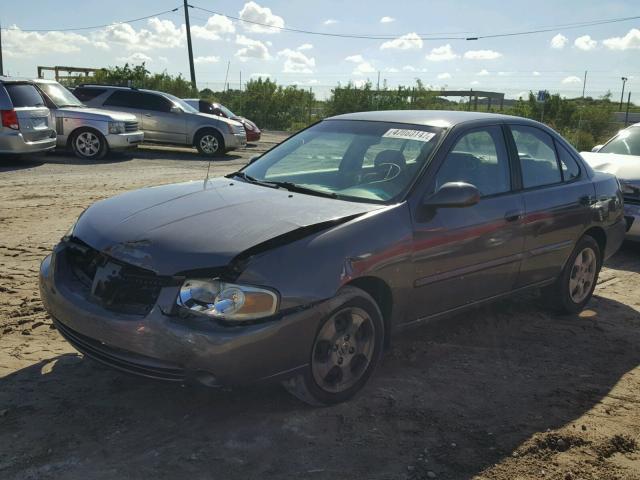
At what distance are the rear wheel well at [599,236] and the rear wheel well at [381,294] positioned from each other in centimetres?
257

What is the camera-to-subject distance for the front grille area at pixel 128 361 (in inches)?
129

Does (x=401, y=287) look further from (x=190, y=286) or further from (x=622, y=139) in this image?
(x=622, y=139)

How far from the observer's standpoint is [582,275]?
19.1ft

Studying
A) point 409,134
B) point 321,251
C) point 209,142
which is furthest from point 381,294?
point 209,142

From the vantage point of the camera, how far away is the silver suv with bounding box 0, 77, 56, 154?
12383mm

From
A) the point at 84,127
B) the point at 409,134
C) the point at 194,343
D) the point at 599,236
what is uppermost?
the point at 409,134

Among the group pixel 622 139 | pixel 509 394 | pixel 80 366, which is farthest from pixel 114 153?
Result: pixel 509 394

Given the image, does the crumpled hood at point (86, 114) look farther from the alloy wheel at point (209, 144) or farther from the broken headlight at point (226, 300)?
the broken headlight at point (226, 300)

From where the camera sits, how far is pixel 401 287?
3.98 meters

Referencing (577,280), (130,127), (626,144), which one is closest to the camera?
(577,280)

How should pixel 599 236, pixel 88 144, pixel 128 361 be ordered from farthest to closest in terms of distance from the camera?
pixel 88 144
pixel 599 236
pixel 128 361

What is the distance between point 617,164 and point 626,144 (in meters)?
1.06

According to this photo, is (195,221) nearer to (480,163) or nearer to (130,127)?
(480,163)

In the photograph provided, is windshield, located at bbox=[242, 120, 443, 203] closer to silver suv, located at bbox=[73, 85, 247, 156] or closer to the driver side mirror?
the driver side mirror
